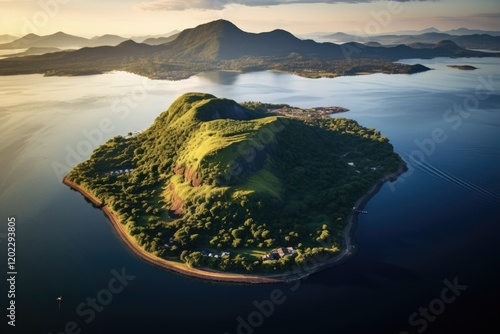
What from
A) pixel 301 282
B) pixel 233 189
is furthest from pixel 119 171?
pixel 301 282

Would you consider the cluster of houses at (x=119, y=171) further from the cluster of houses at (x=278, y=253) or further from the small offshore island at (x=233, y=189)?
the cluster of houses at (x=278, y=253)

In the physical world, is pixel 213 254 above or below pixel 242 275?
above

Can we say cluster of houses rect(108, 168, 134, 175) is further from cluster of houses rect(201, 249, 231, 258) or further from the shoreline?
cluster of houses rect(201, 249, 231, 258)

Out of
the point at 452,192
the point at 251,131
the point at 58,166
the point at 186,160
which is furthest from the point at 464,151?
the point at 58,166

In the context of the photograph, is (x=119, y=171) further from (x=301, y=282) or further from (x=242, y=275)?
(x=301, y=282)

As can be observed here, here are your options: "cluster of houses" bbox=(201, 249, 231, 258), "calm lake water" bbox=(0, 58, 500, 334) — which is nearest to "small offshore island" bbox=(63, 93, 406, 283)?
"cluster of houses" bbox=(201, 249, 231, 258)
